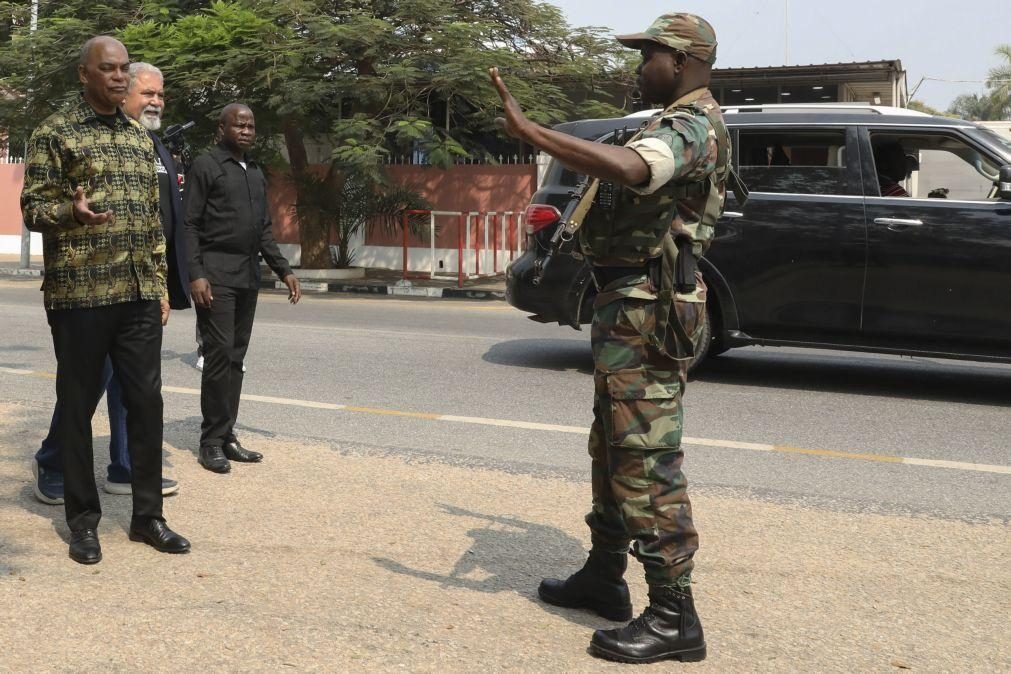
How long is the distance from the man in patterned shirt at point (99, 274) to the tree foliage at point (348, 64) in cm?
1304

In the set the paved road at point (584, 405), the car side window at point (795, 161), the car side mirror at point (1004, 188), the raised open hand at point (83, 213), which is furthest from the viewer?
the car side window at point (795, 161)

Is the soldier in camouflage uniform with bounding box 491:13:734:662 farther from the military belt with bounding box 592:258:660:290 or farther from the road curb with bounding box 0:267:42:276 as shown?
the road curb with bounding box 0:267:42:276

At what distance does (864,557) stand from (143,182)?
305cm

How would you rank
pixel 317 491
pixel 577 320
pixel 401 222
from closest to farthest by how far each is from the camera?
pixel 317 491 < pixel 577 320 < pixel 401 222

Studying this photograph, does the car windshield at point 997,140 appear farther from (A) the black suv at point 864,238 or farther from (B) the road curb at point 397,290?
(B) the road curb at point 397,290

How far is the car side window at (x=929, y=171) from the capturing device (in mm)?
7961

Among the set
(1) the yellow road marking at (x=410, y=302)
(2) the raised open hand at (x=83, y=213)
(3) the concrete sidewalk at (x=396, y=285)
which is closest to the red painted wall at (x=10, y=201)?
(3) the concrete sidewalk at (x=396, y=285)

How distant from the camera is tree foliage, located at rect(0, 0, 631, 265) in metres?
17.2

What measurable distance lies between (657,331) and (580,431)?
3.50 metres

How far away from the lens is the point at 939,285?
7770mm

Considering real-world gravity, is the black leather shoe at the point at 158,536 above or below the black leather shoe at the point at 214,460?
above

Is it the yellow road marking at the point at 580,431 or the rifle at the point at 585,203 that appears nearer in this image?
the rifle at the point at 585,203

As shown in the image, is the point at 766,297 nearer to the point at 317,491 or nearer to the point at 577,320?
the point at 577,320

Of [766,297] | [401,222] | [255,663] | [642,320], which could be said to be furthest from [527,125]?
[401,222]
